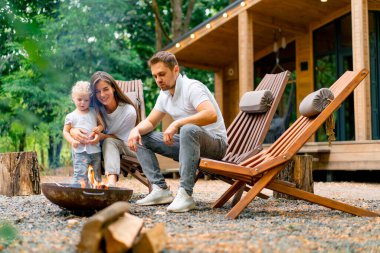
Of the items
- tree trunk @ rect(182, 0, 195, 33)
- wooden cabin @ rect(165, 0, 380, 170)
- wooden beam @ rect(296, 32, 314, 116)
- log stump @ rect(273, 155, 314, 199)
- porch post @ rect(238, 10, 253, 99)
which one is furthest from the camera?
tree trunk @ rect(182, 0, 195, 33)

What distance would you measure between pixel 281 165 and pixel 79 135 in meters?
1.76

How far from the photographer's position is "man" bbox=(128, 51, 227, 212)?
144 inches

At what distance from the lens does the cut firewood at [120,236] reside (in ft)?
6.40

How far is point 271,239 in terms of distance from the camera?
2.52 metres

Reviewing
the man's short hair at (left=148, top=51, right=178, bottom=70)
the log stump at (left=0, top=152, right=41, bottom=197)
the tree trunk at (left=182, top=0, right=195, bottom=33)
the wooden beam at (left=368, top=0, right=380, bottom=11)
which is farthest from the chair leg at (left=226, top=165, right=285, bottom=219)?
the tree trunk at (left=182, top=0, right=195, bottom=33)

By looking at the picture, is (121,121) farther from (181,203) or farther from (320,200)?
(320,200)

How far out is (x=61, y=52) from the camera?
80 centimetres

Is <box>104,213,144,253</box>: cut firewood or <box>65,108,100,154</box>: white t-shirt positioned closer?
<box>104,213,144,253</box>: cut firewood

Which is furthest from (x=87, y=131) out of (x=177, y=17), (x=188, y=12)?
(x=188, y=12)

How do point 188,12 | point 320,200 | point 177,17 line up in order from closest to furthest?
point 320,200, point 177,17, point 188,12

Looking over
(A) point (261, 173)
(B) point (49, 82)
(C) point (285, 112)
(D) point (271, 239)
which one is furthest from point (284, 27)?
(B) point (49, 82)

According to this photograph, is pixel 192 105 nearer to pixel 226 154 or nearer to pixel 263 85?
pixel 226 154

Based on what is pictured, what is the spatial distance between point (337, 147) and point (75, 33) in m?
5.64

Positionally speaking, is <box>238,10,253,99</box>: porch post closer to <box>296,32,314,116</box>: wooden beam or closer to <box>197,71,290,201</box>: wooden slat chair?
<box>296,32,314,116</box>: wooden beam
